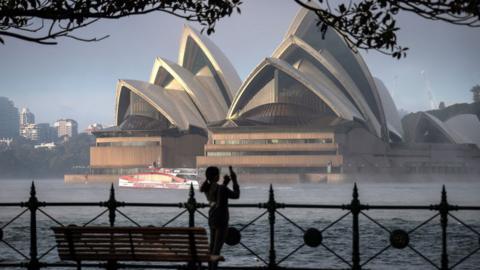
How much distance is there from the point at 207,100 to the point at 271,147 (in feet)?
70.3

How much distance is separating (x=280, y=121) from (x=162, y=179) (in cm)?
1946

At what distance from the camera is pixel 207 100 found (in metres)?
134

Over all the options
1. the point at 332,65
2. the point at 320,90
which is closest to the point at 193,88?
the point at 320,90

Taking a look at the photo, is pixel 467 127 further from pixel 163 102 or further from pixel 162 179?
pixel 162 179

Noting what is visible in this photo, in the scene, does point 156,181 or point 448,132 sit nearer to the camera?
point 156,181

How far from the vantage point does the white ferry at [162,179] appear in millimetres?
114562

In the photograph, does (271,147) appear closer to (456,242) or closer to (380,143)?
(380,143)

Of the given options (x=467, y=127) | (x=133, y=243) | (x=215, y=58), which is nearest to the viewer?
(x=133, y=243)

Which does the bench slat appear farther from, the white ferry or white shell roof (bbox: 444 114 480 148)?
white shell roof (bbox: 444 114 480 148)

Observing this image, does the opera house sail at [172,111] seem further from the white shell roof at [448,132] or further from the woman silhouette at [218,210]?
the woman silhouette at [218,210]

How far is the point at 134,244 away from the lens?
1088cm

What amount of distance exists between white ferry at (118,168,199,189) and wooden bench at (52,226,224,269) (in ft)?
323

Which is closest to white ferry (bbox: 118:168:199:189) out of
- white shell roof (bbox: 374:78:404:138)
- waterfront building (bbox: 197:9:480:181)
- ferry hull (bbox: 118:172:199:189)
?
ferry hull (bbox: 118:172:199:189)

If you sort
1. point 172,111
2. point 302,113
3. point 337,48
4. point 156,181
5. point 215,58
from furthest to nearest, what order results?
1. point 172,111
2. point 215,58
3. point 302,113
4. point 337,48
5. point 156,181
